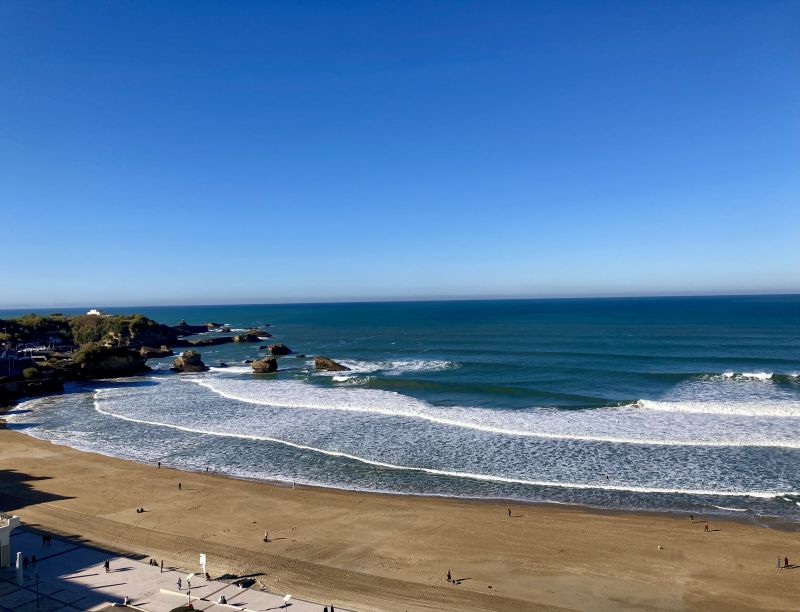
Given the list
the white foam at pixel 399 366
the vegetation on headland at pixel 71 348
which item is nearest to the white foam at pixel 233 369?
the vegetation on headland at pixel 71 348

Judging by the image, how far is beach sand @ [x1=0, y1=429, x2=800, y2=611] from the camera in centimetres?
1548

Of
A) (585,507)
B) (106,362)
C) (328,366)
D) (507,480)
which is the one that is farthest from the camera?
(106,362)

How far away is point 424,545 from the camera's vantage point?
18719mm

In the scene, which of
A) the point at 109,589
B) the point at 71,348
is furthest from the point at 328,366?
the point at 71,348

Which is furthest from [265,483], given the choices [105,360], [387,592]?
[105,360]

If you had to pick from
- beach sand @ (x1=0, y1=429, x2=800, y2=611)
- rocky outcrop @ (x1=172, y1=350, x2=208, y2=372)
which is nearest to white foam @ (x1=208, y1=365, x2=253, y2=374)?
rocky outcrop @ (x1=172, y1=350, x2=208, y2=372)

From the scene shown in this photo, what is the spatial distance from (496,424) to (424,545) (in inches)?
630

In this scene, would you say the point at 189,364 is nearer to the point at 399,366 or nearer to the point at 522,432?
the point at 399,366

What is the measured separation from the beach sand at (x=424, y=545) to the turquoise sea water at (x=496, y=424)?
223cm

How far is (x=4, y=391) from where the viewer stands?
4716 cm

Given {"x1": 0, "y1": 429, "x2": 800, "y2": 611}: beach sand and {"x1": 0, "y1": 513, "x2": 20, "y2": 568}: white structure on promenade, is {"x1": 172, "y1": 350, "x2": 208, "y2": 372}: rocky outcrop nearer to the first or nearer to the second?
{"x1": 0, "y1": 429, "x2": 800, "y2": 611}: beach sand

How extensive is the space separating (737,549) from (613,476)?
7.02m

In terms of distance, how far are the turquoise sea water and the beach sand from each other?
2.23 m

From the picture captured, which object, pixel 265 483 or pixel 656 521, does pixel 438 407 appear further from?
pixel 656 521
